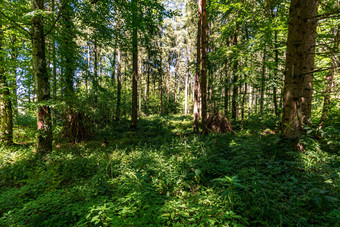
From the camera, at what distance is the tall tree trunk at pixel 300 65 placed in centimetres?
296

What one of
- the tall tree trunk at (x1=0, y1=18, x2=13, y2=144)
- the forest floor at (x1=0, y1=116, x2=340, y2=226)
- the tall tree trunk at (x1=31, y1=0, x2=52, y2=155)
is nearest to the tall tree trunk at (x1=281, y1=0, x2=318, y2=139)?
the forest floor at (x1=0, y1=116, x2=340, y2=226)

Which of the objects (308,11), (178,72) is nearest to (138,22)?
(308,11)

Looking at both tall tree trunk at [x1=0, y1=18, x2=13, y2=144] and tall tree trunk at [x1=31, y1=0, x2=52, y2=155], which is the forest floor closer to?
tall tree trunk at [x1=31, y1=0, x2=52, y2=155]

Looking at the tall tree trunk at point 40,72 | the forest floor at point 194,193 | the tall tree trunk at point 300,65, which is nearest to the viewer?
the forest floor at point 194,193

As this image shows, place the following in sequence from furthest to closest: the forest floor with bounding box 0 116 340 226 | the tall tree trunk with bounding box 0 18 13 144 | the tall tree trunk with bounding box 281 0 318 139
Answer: the tall tree trunk with bounding box 0 18 13 144, the tall tree trunk with bounding box 281 0 318 139, the forest floor with bounding box 0 116 340 226

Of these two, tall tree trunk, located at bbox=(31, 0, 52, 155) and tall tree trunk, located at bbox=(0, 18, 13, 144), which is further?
tall tree trunk, located at bbox=(0, 18, 13, 144)

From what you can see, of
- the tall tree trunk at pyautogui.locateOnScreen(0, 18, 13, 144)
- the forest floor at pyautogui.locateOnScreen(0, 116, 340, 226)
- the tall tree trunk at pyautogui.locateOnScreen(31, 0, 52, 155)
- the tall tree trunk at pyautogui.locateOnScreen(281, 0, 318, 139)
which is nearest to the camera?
the forest floor at pyautogui.locateOnScreen(0, 116, 340, 226)

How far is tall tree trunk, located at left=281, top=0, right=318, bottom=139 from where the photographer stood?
9.71ft

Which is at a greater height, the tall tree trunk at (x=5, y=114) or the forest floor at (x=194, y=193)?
the tall tree trunk at (x=5, y=114)

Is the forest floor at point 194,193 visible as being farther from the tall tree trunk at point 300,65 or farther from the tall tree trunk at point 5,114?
the tall tree trunk at point 5,114

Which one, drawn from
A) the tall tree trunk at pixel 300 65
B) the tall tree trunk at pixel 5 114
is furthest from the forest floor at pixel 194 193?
the tall tree trunk at pixel 5 114

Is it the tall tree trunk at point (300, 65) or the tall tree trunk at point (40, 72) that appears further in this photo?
A: the tall tree trunk at point (40, 72)

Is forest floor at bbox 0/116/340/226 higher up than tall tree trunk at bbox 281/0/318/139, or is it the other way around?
tall tree trunk at bbox 281/0/318/139

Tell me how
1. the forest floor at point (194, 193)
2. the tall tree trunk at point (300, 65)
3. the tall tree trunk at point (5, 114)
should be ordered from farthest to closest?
the tall tree trunk at point (5, 114)
the tall tree trunk at point (300, 65)
the forest floor at point (194, 193)
